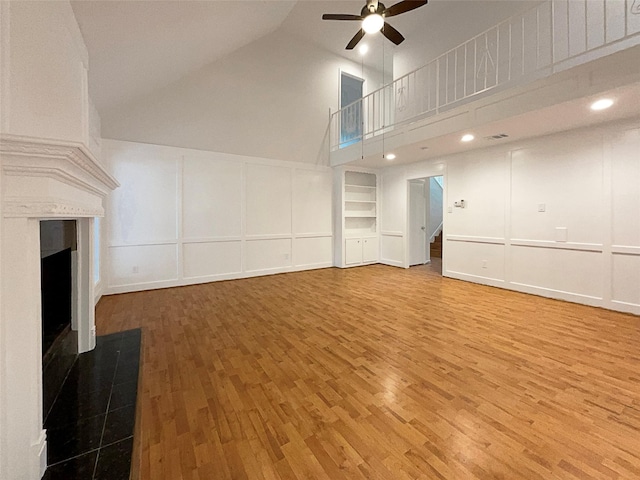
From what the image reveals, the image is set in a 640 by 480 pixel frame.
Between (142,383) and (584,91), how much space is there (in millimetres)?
4870

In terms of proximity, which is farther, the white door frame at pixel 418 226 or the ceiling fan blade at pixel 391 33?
the white door frame at pixel 418 226

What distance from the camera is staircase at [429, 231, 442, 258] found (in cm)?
851

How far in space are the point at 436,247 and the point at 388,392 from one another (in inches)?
294

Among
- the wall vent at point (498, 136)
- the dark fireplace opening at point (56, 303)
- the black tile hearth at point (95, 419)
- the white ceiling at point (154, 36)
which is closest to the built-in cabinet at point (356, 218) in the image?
the wall vent at point (498, 136)

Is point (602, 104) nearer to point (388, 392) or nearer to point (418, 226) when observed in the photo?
point (388, 392)

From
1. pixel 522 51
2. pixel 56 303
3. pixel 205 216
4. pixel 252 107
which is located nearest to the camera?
pixel 56 303

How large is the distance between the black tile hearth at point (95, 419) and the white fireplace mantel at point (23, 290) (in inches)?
6.1

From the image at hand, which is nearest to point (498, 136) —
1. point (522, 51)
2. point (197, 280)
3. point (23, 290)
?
point (522, 51)

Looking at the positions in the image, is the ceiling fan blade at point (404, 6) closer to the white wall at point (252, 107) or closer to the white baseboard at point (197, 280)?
the white wall at point (252, 107)

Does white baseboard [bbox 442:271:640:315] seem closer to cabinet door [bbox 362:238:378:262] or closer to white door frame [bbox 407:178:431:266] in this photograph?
white door frame [bbox 407:178:431:266]

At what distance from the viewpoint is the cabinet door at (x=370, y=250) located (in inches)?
279

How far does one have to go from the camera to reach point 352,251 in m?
6.87

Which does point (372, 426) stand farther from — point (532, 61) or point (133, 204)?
point (532, 61)

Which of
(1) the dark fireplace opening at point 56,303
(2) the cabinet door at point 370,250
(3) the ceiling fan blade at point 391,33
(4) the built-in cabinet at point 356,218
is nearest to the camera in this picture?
(1) the dark fireplace opening at point 56,303
